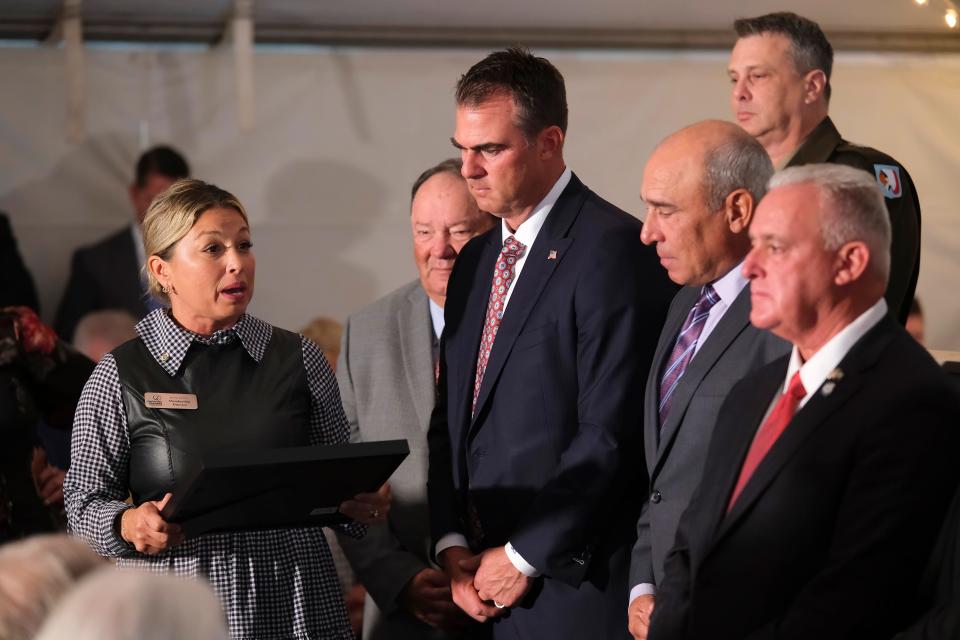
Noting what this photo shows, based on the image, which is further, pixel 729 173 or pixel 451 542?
pixel 451 542

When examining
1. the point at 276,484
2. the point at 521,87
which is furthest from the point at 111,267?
the point at 276,484

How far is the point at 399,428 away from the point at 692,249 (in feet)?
4.23

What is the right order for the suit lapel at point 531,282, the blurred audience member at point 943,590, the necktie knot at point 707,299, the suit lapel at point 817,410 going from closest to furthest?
1. the blurred audience member at point 943,590
2. the suit lapel at point 817,410
3. the necktie knot at point 707,299
4. the suit lapel at point 531,282

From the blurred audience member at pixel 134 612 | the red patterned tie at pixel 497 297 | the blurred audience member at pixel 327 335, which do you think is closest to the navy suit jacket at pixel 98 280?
the blurred audience member at pixel 327 335

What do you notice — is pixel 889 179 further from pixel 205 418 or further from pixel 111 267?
pixel 111 267

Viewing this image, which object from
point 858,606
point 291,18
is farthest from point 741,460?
point 291,18

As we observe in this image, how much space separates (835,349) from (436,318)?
69.4 inches

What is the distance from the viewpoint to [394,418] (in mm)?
3938

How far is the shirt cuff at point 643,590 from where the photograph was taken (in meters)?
3.04

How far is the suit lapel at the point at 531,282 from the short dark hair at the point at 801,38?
3.93 ft

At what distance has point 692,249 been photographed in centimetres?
296

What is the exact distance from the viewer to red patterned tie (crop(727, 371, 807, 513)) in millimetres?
2576

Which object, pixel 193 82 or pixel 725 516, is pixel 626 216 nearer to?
Result: pixel 725 516

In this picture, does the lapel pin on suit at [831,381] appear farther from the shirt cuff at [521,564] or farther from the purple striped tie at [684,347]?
the shirt cuff at [521,564]
